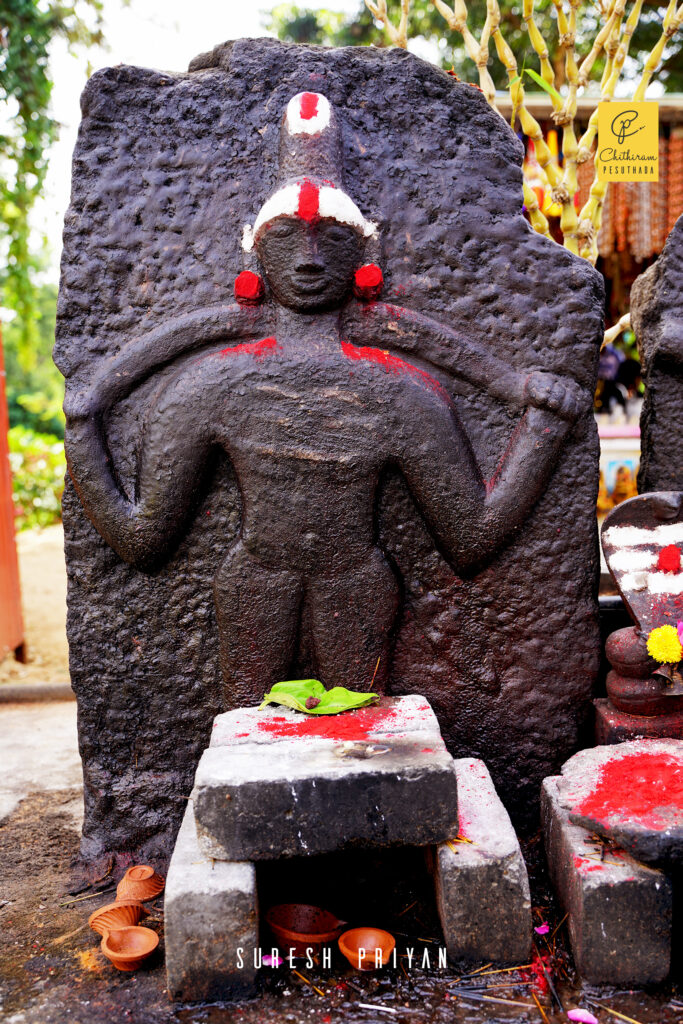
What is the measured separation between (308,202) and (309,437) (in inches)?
23.3

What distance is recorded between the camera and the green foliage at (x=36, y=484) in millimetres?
9305

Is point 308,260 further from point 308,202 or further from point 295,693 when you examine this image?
point 295,693

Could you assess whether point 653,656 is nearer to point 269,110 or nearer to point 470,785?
point 470,785

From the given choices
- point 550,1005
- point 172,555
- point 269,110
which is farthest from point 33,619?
point 550,1005

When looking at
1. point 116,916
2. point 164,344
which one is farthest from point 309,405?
point 116,916

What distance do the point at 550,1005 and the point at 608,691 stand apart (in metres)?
0.86

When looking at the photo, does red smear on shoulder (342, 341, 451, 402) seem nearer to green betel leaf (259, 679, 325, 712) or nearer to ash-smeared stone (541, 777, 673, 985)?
green betel leaf (259, 679, 325, 712)

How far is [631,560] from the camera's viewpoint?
240 cm

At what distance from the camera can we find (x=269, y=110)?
2338 mm

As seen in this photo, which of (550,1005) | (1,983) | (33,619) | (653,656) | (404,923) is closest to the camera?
(550,1005)

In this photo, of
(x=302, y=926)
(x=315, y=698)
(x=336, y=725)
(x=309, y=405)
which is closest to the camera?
(x=302, y=926)

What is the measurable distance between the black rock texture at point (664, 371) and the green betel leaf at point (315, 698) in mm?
1107

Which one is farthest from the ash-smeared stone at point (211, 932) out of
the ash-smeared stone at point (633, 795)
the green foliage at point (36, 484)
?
the green foliage at point (36, 484)

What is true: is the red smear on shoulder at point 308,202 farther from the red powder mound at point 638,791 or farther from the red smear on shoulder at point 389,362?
the red powder mound at point 638,791
